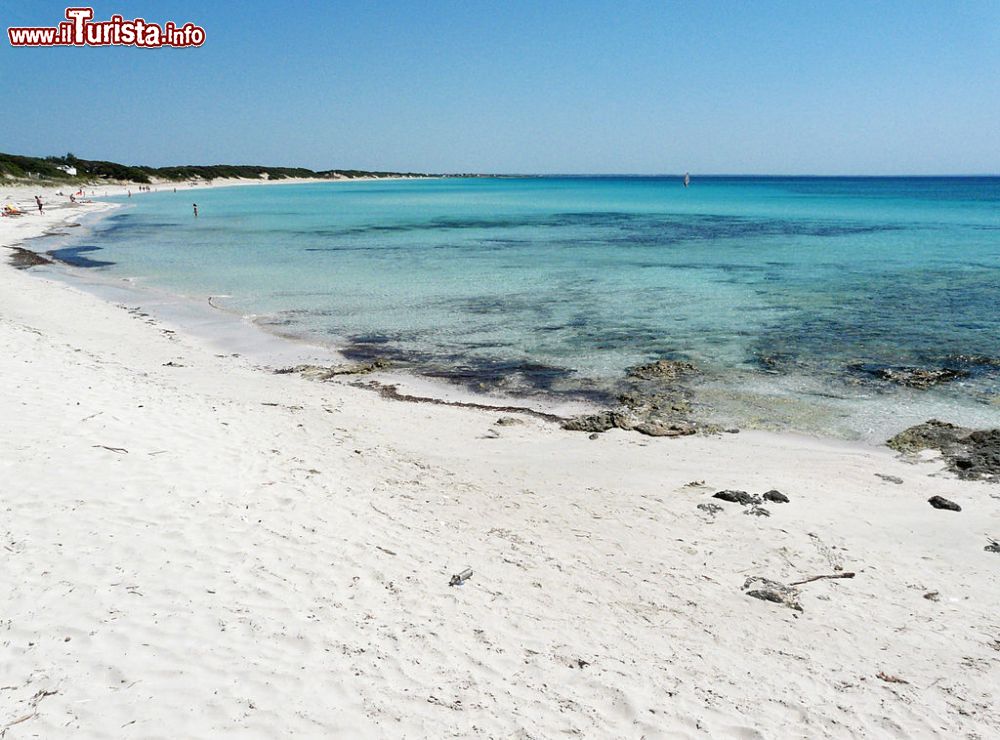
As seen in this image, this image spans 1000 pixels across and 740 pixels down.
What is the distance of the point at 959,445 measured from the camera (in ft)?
31.5

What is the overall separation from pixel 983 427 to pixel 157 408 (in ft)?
40.0

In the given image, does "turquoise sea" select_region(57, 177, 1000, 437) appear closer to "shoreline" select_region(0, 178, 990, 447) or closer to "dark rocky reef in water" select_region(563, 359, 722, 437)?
"shoreline" select_region(0, 178, 990, 447)

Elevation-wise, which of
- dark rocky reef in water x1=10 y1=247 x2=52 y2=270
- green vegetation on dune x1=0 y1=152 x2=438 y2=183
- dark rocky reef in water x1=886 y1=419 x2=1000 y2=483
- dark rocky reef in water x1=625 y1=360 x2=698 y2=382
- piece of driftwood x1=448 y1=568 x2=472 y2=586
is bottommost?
dark rocky reef in water x1=886 y1=419 x2=1000 y2=483

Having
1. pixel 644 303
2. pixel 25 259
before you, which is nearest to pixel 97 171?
pixel 25 259

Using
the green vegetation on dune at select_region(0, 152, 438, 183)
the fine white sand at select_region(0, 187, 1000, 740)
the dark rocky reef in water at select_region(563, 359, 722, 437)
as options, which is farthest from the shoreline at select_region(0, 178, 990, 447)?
the green vegetation on dune at select_region(0, 152, 438, 183)

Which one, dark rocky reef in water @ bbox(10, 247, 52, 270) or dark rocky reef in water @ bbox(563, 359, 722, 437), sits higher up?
dark rocky reef in water @ bbox(10, 247, 52, 270)

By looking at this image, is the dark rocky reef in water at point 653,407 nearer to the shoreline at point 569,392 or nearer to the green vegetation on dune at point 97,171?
the shoreline at point 569,392

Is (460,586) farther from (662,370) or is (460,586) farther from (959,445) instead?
(662,370)

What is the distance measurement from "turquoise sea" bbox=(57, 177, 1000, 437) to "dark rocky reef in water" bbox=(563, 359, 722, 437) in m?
0.37

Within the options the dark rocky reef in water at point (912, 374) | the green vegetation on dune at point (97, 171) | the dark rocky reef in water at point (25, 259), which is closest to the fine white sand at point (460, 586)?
the dark rocky reef in water at point (912, 374)

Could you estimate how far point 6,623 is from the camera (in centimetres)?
454

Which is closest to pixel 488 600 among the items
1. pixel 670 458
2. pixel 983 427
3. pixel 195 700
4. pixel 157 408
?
pixel 195 700

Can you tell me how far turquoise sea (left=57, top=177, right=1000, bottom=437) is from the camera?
12.5m

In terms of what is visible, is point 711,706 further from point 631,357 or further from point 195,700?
point 631,357
